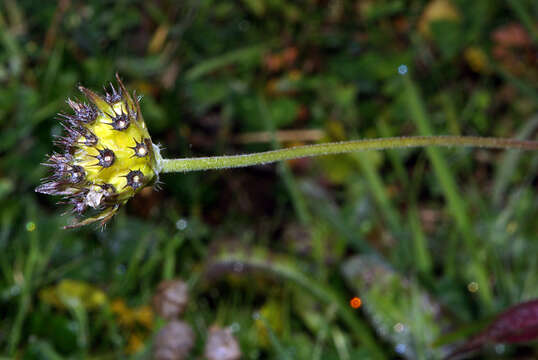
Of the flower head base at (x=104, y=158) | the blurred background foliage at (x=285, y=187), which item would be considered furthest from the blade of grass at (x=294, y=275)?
the flower head base at (x=104, y=158)

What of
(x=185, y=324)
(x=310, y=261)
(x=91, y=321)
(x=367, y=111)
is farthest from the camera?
(x=367, y=111)

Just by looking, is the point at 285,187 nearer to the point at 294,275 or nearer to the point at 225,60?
the point at 225,60

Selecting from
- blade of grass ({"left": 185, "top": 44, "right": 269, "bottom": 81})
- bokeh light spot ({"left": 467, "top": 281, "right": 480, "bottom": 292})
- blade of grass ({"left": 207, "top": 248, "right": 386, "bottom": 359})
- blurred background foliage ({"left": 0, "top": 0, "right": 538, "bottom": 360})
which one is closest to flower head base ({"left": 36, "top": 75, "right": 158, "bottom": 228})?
blurred background foliage ({"left": 0, "top": 0, "right": 538, "bottom": 360})

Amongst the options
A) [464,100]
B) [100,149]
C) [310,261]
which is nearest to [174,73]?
[310,261]

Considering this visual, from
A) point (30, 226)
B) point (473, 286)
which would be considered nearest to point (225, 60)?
point (30, 226)

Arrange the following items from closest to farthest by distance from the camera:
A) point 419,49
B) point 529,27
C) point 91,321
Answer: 1. point 91,321
2. point 529,27
3. point 419,49

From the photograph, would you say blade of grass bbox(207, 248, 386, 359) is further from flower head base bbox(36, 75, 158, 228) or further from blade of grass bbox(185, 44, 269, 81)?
blade of grass bbox(185, 44, 269, 81)

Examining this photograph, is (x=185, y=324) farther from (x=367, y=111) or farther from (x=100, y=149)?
(x=367, y=111)

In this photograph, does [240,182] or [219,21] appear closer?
[240,182]
